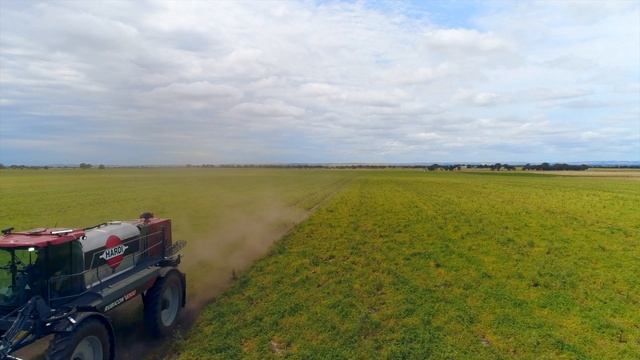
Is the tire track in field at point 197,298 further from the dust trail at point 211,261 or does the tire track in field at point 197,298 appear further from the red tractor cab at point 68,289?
the red tractor cab at point 68,289

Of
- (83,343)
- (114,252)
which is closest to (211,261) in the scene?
(114,252)

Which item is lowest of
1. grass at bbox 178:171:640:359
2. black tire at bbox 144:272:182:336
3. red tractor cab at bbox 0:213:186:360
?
grass at bbox 178:171:640:359

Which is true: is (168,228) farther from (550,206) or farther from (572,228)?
(550,206)

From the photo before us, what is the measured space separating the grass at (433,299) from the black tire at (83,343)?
1.82 m

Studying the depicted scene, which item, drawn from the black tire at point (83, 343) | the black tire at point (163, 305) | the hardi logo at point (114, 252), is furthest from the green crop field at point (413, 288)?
the hardi logo at point (114, 252)

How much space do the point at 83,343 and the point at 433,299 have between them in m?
8.94

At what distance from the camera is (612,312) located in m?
11.2

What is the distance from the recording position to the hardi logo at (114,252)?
8375mm

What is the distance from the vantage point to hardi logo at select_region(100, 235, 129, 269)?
8375mm

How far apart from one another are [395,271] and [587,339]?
20.3 ft

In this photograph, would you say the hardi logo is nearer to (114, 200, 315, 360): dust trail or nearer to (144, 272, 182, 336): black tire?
(144, 272, 182, 336): black tire

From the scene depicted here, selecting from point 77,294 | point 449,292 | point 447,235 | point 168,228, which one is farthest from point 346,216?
point 77,294

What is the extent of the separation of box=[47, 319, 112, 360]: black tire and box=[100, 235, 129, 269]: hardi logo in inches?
66.3

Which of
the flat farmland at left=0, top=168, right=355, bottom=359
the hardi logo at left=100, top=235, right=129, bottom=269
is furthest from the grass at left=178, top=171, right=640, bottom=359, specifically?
A: the hardi logo at left=100, top=235, right=129, bottom=269
